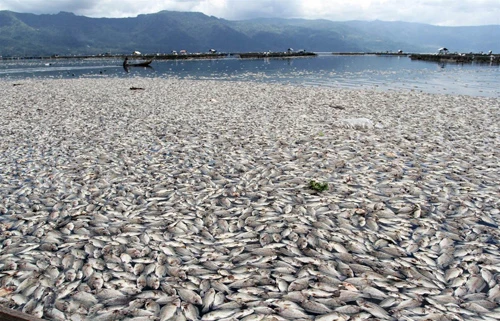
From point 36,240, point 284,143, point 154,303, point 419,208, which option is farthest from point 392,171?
point 36,240

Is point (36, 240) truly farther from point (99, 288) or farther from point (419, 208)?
point (419, 208)

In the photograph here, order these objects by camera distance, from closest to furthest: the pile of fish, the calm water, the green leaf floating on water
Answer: the pile of fish, the green leaf floating on water, the calm water

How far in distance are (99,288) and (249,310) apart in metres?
2.13

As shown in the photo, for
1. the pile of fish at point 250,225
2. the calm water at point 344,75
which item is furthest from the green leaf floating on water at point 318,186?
the calm water at point 344,75

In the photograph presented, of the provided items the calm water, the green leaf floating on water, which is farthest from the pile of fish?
the calm water

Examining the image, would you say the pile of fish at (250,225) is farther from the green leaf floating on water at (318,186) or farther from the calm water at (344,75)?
the calm water at (344,75)

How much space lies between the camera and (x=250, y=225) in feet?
21.4

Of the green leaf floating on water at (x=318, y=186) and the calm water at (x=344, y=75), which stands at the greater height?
the calm water at (x=344, y=75)

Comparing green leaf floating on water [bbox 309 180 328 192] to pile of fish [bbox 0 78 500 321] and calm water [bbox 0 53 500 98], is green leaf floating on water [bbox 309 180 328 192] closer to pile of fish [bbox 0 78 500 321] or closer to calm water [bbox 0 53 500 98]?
pile of fish [bbox 0 78 500 321]

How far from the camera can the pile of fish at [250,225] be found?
459 cm

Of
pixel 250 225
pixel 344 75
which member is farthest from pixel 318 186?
pixel 344 75

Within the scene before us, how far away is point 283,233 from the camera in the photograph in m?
6.19

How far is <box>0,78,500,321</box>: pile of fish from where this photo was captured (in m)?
4.59

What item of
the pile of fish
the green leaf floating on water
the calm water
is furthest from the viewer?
the calm water
